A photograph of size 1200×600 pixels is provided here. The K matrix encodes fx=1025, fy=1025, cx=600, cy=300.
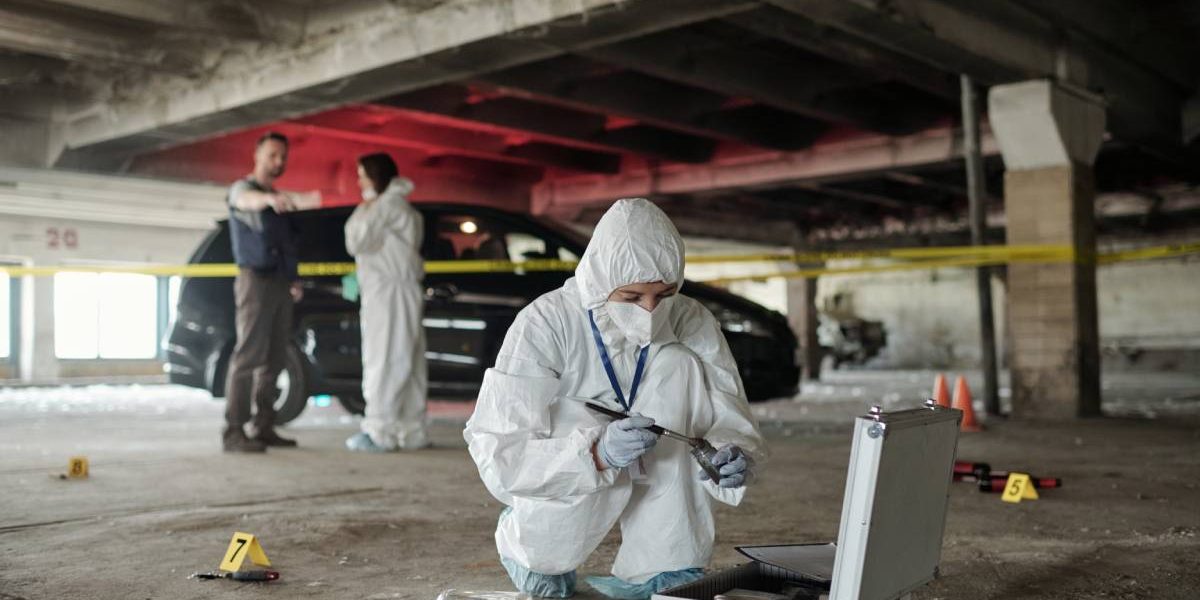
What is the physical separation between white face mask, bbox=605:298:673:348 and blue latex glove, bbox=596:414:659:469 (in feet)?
0.86

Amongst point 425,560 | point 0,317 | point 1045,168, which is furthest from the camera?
point 0,317

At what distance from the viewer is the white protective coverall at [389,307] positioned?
599 cm

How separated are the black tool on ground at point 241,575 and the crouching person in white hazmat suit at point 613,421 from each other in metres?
0.75

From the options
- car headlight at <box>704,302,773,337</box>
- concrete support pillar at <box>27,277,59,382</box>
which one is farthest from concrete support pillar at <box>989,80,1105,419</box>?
concrete support pillar at <box>27,277,59,382</box>

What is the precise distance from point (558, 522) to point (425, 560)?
35.2 inches

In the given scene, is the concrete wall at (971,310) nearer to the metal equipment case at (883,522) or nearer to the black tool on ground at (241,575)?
the metal equipment case at (883,522)

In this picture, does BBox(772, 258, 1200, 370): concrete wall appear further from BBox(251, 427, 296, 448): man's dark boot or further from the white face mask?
the white face mask

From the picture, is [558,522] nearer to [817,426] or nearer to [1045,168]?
[817,426]

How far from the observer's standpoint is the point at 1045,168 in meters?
7.98

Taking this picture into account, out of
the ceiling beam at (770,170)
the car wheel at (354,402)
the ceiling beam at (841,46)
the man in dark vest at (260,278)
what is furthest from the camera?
the ceiling beam at (770,170)

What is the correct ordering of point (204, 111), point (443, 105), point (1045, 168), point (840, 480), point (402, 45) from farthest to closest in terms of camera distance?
point (443, 105), point (204, 111), point (1045, 168), point (402, 45), point (840, 480)

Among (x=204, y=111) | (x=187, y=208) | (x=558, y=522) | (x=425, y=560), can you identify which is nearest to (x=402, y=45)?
(x=204, y=111)

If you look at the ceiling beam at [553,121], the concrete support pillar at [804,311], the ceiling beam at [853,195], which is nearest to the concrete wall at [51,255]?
the ceiling beam at [553,121]

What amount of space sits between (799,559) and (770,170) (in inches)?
404
